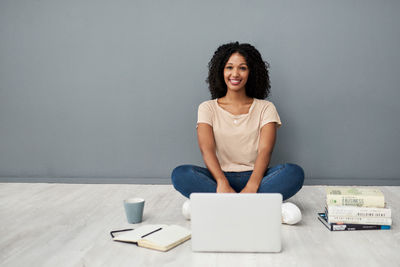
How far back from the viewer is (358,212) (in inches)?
66.7

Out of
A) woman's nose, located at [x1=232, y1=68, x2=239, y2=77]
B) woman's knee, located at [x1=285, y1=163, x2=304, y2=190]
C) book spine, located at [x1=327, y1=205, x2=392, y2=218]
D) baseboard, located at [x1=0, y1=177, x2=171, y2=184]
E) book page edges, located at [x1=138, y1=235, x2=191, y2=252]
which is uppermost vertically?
woman's nose, located at [x1=232, y1=68, x2=239, y2=77]

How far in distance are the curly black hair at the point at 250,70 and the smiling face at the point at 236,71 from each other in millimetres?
31

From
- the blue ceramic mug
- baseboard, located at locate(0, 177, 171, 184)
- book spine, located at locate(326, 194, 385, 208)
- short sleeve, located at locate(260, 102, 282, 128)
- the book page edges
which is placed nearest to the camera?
the book page edges

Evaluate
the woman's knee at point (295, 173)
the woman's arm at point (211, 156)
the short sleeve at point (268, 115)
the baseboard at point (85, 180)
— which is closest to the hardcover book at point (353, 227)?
the woman's knee at point (295, 173)

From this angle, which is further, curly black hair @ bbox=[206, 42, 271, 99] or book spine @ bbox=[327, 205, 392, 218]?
curly black hair @ bbox=[206, 42, 271, 99]

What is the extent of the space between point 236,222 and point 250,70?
116 cm

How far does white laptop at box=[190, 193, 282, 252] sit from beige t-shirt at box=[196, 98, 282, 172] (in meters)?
0.72

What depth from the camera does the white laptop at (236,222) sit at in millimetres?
1346

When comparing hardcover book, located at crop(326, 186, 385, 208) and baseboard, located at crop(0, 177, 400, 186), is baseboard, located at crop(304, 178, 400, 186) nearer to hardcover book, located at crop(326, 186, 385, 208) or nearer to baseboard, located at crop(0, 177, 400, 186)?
baseboard, located at crop(0, 177, 400, 186)

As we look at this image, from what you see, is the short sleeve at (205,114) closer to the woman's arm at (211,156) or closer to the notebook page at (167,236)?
the woman's arm at (211,156)

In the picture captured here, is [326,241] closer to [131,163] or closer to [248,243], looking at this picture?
→ [248,243]

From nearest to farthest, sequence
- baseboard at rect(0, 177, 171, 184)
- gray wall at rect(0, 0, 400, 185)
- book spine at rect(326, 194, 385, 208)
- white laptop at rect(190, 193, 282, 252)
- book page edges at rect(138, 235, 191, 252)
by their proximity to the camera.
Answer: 1. white laptop at rect(190, 193, 282, 252)
2. book page edges at rect(138, 235, 191, 252)
3. book spine at rect(326, 194, 385, 208)
4. gray wall at rect(0, 0, 400, 185)
5. baseboard at rect(0, 177, 171, 184)

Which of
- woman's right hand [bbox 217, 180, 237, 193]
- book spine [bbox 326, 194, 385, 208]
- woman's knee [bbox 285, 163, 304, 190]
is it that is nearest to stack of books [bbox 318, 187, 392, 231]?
book spine [bbox 326, 194, 385, 208]

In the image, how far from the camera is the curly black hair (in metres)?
2.20
